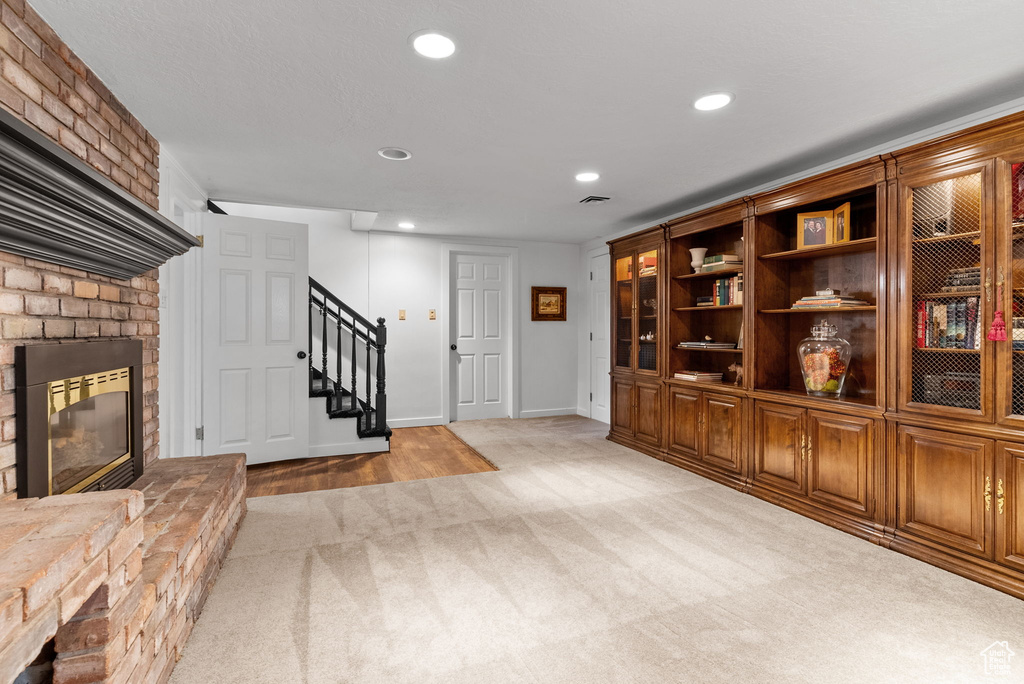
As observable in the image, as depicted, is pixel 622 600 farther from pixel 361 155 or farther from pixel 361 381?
pixel 361 381

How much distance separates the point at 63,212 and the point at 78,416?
92cm

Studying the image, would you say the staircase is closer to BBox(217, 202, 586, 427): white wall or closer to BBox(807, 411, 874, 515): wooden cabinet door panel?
BBox(217, 202, 586, 427): white wall

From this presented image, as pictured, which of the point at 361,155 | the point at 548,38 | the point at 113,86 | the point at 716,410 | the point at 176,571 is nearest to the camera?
the point at 176,571

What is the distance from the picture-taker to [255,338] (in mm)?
4164

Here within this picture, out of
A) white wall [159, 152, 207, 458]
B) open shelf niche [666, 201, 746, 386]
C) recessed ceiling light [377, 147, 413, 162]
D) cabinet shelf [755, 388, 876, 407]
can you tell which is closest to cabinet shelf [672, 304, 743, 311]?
open shelf niche [666, 201, 746, 386]

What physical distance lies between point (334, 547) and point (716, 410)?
110 inches

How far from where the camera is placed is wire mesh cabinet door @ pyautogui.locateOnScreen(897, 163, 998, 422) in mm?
2295

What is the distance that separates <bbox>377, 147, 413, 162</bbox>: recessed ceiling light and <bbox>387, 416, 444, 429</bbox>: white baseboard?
3.34m

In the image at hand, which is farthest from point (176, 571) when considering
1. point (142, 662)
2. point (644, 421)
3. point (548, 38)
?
point (644, 421)

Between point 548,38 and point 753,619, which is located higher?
point 548,38

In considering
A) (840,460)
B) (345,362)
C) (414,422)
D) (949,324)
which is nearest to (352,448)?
(345,362)

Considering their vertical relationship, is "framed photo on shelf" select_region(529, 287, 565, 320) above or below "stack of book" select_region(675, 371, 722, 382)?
above

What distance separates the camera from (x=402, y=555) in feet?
8.40

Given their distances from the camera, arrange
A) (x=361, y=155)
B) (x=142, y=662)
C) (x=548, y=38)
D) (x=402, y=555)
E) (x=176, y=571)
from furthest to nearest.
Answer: (x=361, y=155) → (x=402, y=555) → (x=548, y=38) → (x=176, y=571) → (x=142, y=662)
